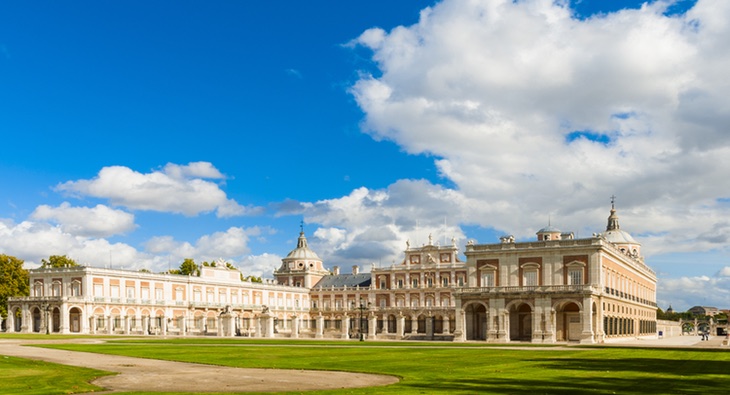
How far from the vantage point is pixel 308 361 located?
32000 mm

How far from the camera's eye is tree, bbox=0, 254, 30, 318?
97812 millimetres

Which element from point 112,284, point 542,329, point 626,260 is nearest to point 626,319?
point 626,260

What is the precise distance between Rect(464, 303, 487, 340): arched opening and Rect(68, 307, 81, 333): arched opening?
4575 cm

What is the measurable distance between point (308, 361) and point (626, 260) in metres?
63.8

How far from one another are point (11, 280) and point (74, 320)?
15.3m

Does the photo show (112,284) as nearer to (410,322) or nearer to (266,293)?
(266,293)

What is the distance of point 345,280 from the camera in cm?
12550

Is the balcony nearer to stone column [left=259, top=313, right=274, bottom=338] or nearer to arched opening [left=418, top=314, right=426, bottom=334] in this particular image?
stone column [left=259, top=313, right=274, bottom=338]

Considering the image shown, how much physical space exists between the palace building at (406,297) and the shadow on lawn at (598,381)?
40159mm

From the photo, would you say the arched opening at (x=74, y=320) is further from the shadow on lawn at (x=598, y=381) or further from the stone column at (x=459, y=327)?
the shadow on lawn at (x=598, y=381)

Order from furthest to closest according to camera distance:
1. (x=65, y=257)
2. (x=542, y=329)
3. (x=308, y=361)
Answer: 1. (x=65, y=257)
2. (x=542, y=329)
3. (x=308, y=361)

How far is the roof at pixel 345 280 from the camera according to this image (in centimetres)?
12225

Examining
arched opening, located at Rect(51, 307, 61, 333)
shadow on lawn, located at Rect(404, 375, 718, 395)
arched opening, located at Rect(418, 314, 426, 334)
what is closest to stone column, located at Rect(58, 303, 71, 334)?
arched opening, located at Rect(51, 307, 61, 333)

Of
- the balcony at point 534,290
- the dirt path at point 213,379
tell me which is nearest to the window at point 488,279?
the balcony at point 534,290
